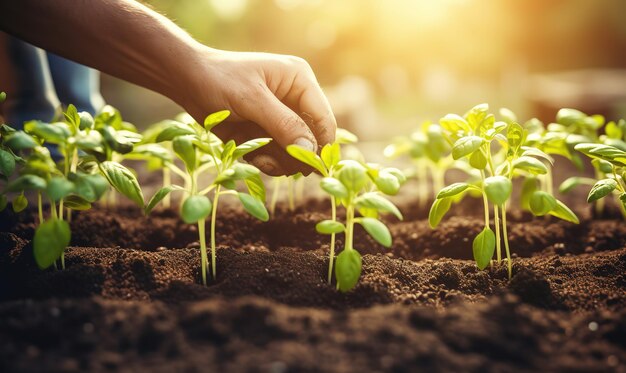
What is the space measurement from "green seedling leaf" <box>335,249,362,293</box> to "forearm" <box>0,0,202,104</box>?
1.10 meters

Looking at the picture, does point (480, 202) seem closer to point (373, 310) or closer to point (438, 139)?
point (438, 139)

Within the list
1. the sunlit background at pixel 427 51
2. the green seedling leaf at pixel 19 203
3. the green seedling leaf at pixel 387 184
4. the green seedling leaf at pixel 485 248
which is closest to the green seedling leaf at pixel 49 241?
the green seedling leaf at pixel 19 203

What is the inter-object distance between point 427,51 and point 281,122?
15.6 meters

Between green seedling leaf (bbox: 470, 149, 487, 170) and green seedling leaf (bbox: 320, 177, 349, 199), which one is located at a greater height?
green seedling leaf (bbox: 470, 149, 487, 170)

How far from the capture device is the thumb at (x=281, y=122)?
2.31 meters

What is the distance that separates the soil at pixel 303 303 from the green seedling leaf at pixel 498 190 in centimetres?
31

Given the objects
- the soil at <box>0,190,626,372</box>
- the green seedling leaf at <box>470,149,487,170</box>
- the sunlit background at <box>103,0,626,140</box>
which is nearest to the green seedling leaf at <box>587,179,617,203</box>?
the soil at <box>0,190,626,372</box>

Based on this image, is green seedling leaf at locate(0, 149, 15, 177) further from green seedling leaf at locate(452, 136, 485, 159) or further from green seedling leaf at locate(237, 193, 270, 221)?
green seedling leaf at locate(452, 136, 485, 159)

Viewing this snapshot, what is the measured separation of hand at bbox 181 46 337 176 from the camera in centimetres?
233

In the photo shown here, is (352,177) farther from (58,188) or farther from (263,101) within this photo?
(58,188)

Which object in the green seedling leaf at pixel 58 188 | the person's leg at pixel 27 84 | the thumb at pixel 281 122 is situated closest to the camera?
the green seedling leaf at pixel 58 188

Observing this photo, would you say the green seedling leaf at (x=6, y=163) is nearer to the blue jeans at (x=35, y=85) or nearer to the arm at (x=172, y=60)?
the arm at (x=172, y=60)

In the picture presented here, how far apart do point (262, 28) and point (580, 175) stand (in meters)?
15.1

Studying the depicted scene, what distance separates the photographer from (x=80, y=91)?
13.6 feet
